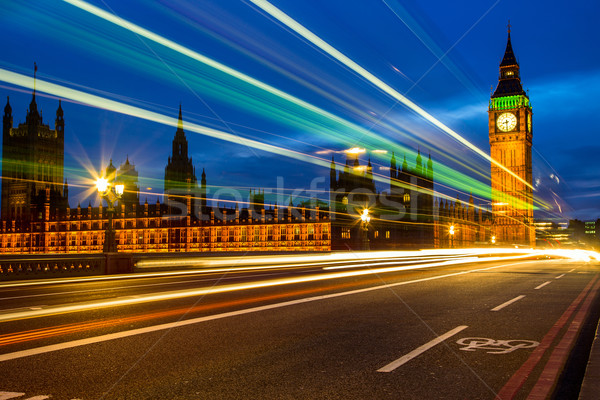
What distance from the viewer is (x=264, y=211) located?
96.4m

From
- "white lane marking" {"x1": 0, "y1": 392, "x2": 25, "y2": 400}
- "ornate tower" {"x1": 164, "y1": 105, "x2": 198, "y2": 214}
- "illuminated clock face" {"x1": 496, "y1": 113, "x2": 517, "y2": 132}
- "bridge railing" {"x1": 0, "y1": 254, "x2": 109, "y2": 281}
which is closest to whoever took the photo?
"white lane marking" {"x1": 0, "y1": 392, "x2": 25, "y2": 400}

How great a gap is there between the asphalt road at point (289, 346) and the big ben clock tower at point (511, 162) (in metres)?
134

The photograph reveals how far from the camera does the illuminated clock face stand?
138125 millimetres

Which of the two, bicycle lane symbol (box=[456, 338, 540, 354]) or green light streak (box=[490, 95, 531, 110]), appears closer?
bicycle lane symbol (box=[456, 338, 540, 354])

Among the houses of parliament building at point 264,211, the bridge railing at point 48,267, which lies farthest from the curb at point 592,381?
the houses of parliament building at point 264,211

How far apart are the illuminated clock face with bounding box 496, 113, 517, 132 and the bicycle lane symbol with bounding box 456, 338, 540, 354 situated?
14276 cm

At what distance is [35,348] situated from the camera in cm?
724

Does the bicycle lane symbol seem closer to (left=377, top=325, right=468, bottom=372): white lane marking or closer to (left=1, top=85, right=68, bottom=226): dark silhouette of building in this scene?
(left=377, top=325, right=468, bottom=372): white lane marking

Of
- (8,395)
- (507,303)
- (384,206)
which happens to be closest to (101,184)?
(507,303)

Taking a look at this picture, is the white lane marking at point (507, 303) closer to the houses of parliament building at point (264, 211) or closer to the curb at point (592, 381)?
the curb at point (592, 381)

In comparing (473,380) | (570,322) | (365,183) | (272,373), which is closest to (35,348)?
(272,373)

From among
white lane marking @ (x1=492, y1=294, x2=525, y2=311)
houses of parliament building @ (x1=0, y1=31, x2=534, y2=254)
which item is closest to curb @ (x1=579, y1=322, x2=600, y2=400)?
white lane marking @ (x1=492, y1=294, x2=525, y2=311)

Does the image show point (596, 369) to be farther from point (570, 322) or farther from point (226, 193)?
point (226, 193)

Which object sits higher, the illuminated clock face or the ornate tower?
the illuminated clock face
